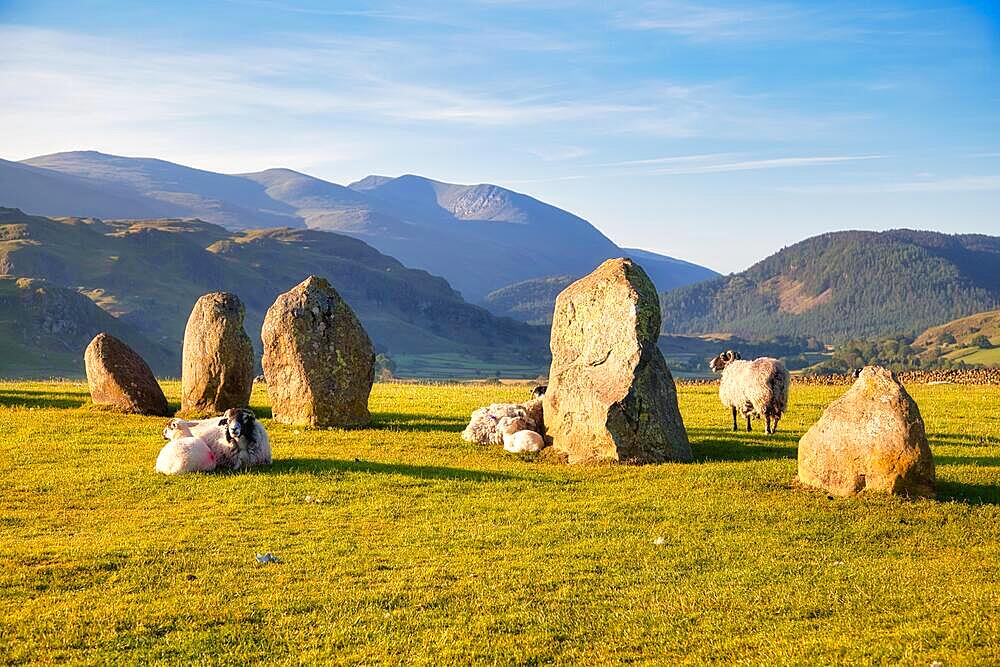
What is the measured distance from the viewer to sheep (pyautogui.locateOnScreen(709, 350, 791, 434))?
24.9 m

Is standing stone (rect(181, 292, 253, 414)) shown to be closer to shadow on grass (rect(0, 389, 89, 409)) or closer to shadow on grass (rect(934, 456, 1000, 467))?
shadow on grass (rect(0, 389, 89, 409))

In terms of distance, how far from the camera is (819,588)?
39.4ft

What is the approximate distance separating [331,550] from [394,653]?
4.16 metres

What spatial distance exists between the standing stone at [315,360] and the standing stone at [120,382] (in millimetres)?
5004

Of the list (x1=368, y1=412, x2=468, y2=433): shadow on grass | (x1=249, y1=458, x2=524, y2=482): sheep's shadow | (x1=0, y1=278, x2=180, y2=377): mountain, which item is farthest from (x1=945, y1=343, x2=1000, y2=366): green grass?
(x1=0, y1=278, x2=180, y2=377): mountain

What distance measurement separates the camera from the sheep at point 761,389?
81.6ft

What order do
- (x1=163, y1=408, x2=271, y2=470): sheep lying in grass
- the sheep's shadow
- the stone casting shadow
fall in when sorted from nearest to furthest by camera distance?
the sheep's shadow < (x1=163, y1=408, x2=271, y2=470): sheep lying in grass < the stone casting shadow

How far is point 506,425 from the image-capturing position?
2392cm

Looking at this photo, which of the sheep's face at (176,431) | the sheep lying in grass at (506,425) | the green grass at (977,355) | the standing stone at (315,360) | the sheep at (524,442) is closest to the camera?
the sheep's face at (176,431)

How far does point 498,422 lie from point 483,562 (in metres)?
11.1

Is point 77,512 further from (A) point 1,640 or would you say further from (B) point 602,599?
(B) point 602,599

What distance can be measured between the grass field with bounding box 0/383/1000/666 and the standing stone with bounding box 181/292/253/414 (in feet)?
20.3

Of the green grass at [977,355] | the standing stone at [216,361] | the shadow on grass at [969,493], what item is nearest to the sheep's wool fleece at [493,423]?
the standing stone at [216,361]

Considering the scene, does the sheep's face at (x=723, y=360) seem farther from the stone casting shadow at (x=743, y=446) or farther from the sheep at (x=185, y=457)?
the sheep at (x=185, y=457)
